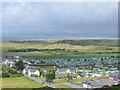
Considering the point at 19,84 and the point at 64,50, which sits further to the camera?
the point at 64,50

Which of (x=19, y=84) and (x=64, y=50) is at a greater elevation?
(x=64, y=50)

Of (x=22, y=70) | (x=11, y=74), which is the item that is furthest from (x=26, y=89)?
(x=22, y=70)

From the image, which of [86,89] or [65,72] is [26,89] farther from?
[65,72]

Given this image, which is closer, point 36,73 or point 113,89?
point 113,89

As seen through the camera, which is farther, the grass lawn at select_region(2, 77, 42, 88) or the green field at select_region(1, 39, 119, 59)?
the green field at select_region(1, 39, 119, 59)

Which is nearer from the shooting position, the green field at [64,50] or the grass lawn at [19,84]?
the grass lawn at [19,84]

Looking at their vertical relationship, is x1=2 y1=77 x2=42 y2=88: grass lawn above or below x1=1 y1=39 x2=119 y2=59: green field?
below

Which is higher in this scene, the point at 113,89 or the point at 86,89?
the point at 113,89

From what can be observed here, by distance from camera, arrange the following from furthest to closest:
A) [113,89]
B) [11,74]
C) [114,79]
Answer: [11,74] < [114,79] < [113,89]

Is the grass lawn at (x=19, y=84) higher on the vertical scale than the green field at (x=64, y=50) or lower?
lower

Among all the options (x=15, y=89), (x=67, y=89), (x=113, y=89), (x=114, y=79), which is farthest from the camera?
(x=114, y=79)
